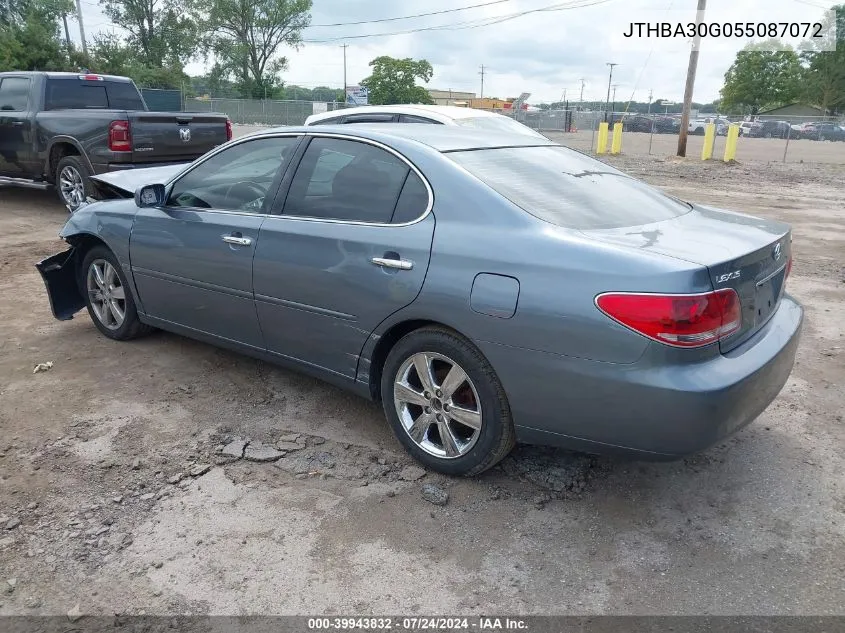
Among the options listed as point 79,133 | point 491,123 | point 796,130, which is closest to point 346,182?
point 491,123

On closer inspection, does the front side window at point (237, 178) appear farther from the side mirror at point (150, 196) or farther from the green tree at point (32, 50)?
the green tree at point (32, 50)

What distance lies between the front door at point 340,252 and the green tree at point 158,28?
59.2 m

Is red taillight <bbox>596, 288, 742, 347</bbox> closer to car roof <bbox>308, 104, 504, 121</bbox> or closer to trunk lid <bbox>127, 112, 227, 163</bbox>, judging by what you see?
car roof <bbox>308, 104, 504, 121</bbox>

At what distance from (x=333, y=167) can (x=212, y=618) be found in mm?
2268

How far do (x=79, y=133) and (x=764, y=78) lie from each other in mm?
79236

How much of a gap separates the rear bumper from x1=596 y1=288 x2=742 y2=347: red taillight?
0.32 feet

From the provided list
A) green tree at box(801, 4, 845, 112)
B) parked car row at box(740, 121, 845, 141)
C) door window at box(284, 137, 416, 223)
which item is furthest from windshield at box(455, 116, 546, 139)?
green tree at box(801, 4, 845, 112)

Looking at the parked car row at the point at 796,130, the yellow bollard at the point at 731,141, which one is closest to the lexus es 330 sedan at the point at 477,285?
the yellow bollard at the point at 731,141

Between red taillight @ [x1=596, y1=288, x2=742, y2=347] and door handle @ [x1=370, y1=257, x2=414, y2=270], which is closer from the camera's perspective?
red taillight @ [x1=596, y1=288, x2=742, y2=347]

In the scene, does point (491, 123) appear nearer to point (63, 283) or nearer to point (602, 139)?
point (63, 283)

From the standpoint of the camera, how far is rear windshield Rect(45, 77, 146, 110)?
984 centimetres

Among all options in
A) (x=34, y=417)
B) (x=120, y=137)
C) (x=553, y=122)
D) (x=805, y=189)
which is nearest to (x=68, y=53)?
(x=553, y=122)

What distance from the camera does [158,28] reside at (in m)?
57.8

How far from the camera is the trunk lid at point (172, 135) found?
8945 mm
